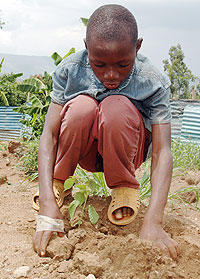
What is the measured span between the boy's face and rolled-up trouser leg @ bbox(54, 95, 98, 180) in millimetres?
192

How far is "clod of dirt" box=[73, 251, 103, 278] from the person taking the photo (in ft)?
4.82

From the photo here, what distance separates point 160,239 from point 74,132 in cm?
68

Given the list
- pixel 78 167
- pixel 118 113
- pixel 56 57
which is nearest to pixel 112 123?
pixel 118 113

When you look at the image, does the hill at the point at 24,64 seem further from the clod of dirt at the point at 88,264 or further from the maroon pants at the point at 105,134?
the clod of dirt at the point at 88,264

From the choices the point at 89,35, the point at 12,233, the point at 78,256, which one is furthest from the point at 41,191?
the point at 89,35

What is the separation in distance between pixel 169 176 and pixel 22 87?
4221mm

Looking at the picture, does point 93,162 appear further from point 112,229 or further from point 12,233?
point 12,233

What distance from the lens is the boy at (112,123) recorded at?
1.69 metres

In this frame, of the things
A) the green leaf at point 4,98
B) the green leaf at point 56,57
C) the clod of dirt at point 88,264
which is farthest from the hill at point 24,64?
the clod of dirt at point 88,264

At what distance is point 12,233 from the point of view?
188cm

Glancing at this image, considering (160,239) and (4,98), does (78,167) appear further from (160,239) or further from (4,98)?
(4,98)

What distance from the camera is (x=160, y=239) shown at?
167cm

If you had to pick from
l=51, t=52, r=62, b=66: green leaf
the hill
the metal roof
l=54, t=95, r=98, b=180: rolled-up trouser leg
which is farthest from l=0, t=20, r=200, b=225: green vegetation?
the hill

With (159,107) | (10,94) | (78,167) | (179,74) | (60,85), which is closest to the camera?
(159,107)
